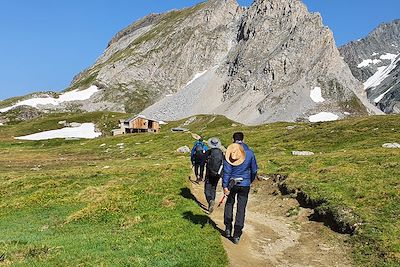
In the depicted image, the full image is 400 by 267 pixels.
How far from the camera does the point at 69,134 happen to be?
6156 inches

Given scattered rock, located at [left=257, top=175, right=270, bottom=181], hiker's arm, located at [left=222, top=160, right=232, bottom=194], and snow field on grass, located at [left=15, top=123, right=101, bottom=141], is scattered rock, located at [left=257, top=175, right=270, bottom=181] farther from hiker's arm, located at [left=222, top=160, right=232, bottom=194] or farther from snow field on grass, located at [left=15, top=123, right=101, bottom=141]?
snow field on grass, located at [left=15, top=123, right=101, bottom=141]

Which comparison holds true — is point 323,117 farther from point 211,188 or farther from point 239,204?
point 239,204

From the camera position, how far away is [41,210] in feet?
91.4

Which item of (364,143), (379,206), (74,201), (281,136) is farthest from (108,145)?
(379,206)

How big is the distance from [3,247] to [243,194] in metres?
9.65

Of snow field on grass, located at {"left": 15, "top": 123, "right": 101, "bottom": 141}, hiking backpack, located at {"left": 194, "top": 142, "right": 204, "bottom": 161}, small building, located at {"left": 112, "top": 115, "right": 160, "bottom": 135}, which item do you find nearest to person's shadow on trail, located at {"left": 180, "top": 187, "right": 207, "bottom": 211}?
hiking backpack, located at {"left": 194, "top": 142, "right": 204, "bottom": 161}

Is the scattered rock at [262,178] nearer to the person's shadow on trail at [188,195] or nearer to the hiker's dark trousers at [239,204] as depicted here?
the person's shadow on trail at [188,195]

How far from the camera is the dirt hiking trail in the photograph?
54.6ft

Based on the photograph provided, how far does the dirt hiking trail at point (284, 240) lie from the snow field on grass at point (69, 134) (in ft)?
437

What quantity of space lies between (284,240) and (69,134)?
14634 cm

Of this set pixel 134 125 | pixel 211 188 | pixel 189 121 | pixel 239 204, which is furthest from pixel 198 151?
pixel 189 121

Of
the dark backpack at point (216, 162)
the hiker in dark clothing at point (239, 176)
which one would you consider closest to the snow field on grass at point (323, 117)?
the dark backpack at point (216, 162)

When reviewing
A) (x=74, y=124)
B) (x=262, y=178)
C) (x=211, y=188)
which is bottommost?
(x=262, y=178)

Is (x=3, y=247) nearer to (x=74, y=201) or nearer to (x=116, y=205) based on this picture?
(x=116, y=205)
